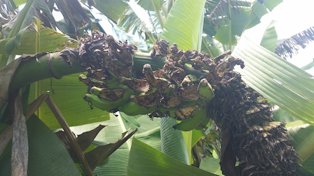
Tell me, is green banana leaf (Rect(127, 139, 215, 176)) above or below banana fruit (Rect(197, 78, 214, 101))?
below

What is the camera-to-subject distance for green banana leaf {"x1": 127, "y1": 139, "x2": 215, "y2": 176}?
1132 mm

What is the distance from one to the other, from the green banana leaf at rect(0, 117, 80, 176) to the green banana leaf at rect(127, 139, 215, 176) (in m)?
0.17

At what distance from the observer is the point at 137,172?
3.80 feet

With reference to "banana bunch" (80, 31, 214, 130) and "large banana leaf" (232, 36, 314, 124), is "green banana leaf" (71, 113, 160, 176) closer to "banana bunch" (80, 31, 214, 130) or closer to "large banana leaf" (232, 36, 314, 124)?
"banana bunch" (80, 31, 214, 130)

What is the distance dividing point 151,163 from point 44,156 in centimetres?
31

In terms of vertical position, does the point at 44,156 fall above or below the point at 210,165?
above

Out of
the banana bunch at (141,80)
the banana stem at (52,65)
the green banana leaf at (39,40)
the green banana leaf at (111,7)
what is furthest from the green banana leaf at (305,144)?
the green banana leaf at (111,7)

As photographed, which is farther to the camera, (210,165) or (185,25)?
(210,165)

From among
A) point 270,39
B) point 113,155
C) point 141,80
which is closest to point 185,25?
point 141,80

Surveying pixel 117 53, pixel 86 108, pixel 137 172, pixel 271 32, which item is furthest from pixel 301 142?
pixel 271 32

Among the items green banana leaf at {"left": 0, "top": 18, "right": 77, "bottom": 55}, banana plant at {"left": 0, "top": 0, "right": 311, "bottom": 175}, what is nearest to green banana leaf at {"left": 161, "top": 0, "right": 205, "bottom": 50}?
banana plant at {"left": 0, "top": 0, "right": 311, "bottom": 175}

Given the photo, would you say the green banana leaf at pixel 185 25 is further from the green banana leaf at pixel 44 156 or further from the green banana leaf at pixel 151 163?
the green banana leaf at pixel 44 156

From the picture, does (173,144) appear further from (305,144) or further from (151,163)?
(305,144)

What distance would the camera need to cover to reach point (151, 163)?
115 cm
